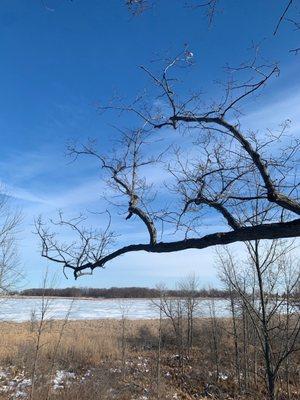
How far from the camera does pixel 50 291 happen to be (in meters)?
22.2

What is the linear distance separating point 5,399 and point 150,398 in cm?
645

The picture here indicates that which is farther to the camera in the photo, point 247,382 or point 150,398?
point 247,382

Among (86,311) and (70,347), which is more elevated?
(86,311)

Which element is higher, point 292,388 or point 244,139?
point 244,139

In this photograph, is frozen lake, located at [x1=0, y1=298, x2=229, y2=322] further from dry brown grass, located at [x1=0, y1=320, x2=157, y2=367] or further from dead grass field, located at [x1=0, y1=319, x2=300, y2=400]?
dead grass field, located at [x1=0, y1=319, x2=300, y2=400]

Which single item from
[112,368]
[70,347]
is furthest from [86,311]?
[112,368]

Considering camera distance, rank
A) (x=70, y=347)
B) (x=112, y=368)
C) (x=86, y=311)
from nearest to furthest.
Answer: (x=112, y=368)
(x=70, y=347)
(x=86, y=311)

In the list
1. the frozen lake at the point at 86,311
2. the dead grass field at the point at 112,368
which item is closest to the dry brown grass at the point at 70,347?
the dead grass field at the point at 112,368

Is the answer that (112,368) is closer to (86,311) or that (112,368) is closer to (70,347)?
(70,347)

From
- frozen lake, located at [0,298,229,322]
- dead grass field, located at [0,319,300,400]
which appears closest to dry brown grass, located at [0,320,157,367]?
dead grass field, located at [0,319,300,400]

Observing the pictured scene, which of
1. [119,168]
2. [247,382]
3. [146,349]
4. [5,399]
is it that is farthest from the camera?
[146,349]

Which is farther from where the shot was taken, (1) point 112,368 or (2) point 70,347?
(2) point 70,347

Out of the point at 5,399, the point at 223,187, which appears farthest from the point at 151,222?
the point at 5,399

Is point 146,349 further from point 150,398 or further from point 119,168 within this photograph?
point 119,168
